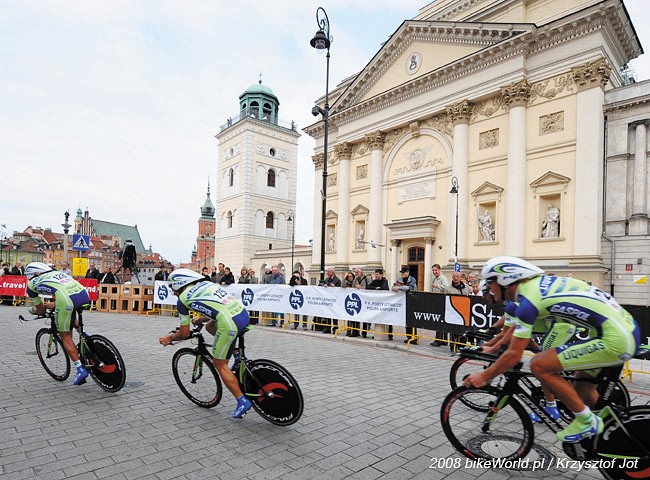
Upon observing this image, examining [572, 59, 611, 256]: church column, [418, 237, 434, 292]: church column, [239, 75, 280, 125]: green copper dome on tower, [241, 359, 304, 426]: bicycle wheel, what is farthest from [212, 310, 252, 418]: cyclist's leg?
[239, 75, 280, 125]: green copper dome on tower

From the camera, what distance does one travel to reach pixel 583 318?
343 cm

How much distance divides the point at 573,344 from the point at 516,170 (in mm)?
19051

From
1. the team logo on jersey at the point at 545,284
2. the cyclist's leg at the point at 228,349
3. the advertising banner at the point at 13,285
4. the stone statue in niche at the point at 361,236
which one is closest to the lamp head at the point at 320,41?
the cyclist's leg at the point at 228,349

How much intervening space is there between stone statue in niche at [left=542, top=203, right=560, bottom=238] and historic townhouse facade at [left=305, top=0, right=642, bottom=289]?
5 cm

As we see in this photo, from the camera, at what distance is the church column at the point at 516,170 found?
20.5 m

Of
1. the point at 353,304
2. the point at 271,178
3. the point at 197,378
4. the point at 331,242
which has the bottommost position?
the point at 197,378

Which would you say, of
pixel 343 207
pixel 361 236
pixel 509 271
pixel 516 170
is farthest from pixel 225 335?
pixel 343 207

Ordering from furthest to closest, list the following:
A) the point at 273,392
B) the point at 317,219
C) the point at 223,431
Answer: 1. the point at 317,219
2. the point at 273,392
3. the point at 223,431

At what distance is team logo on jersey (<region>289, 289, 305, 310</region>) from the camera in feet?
44.0

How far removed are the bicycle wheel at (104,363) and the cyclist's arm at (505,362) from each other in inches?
184

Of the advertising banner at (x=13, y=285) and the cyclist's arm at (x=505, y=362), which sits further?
the advertising banner at (x=13, y=285)

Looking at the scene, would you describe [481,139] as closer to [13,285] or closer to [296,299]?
[296,299]

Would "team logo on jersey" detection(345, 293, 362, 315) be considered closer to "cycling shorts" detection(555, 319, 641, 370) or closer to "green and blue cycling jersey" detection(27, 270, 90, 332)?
"green and blue cycling jersey" detection(27, 270, 90, 332)

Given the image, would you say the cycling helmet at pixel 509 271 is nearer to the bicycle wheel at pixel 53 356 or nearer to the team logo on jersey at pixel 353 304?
the bicycle wheel at pixel 53 356
